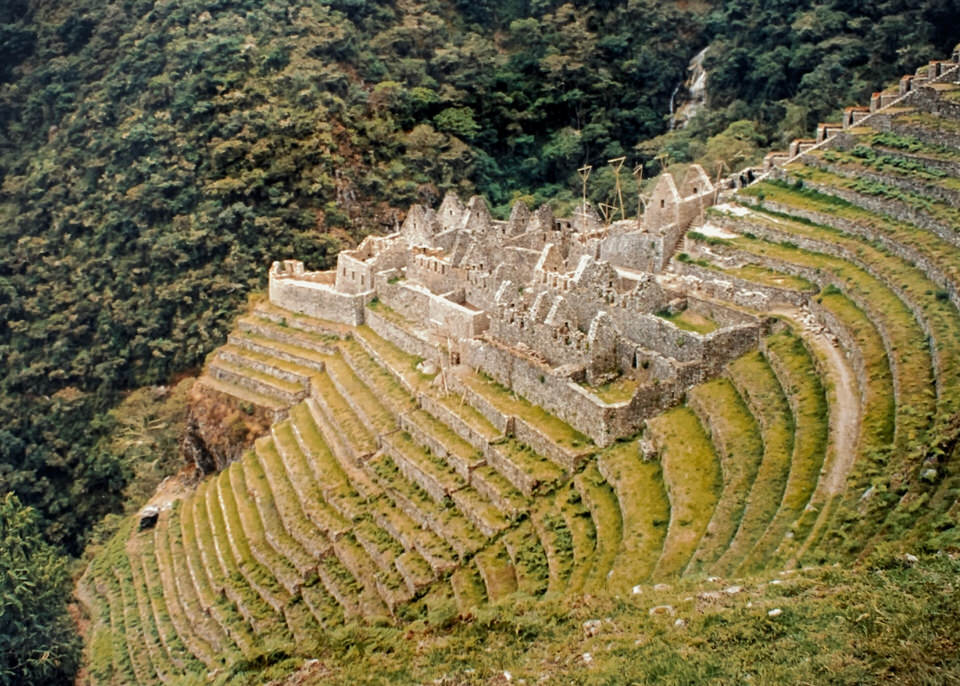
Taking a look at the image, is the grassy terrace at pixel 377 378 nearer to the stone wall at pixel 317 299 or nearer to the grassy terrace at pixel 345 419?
the grassy terrace at pixel 345 419

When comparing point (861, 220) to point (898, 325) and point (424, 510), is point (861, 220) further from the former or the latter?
point (424, 510)

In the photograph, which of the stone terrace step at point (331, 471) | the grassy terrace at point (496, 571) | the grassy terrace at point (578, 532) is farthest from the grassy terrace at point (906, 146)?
the stone terrace step at point (331, 471)

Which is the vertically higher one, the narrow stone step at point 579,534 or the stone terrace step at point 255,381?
the narrow stone step at point 579,534

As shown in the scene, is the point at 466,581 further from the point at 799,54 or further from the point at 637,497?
the point at 799,54

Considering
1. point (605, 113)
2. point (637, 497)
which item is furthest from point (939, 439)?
point (605, 113)

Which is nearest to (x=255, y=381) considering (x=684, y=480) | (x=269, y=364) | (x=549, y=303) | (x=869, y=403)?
(x=269, y=364)

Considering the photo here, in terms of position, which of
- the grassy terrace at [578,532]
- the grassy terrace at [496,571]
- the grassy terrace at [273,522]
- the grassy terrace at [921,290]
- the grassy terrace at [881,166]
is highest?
the grassy terrace at [881,166]

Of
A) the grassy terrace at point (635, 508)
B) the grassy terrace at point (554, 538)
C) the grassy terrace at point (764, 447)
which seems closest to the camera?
the grassy terrace at point (764, 447)

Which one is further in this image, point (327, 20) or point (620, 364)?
point (327, 20)
